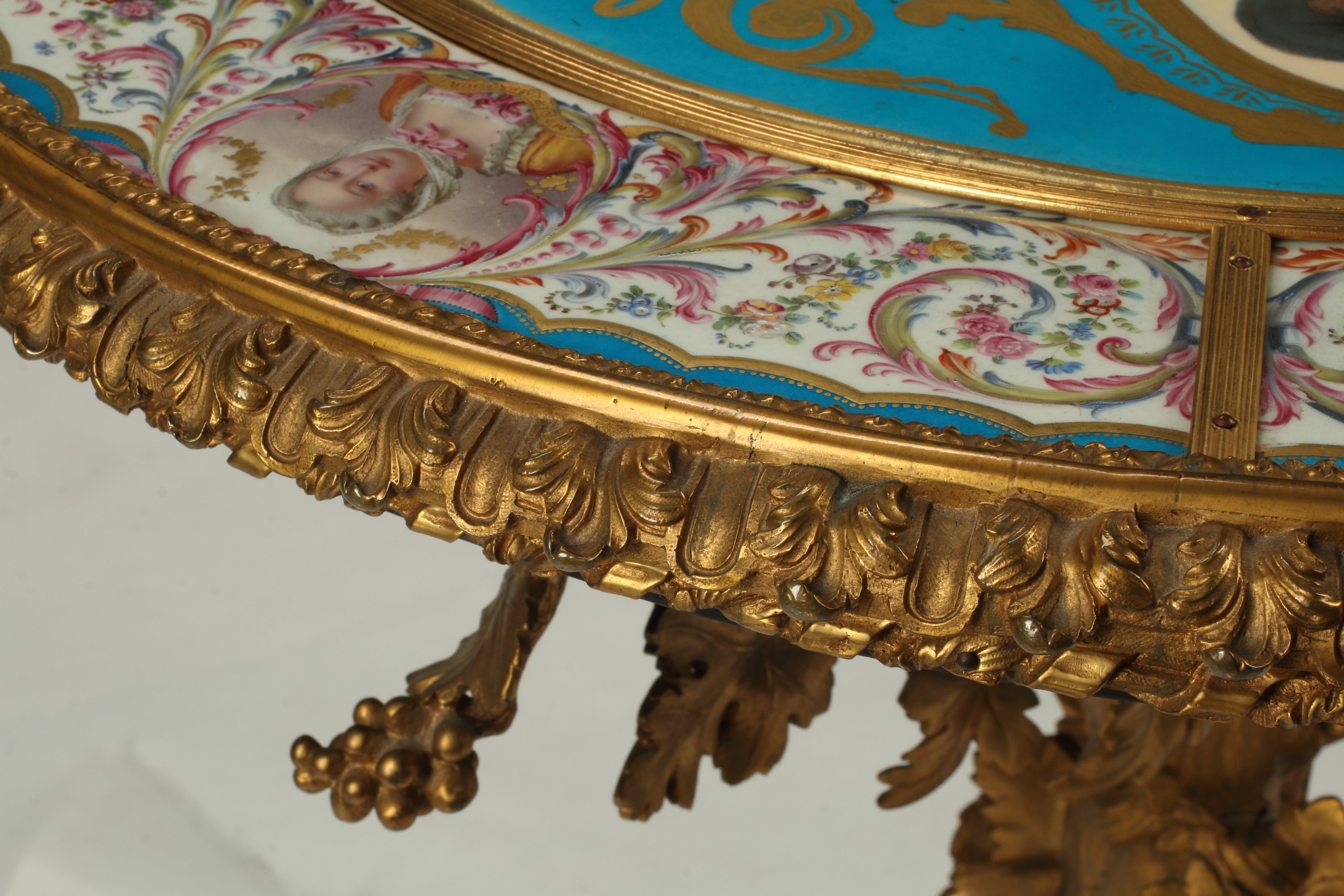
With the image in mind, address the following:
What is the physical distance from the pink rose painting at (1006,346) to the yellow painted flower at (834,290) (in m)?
0.07

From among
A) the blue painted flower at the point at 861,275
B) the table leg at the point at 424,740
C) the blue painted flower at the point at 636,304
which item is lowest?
the table leg at the point at 424,740

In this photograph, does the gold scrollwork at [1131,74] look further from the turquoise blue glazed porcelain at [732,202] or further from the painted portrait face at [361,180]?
the painted portrait face at [361,180]

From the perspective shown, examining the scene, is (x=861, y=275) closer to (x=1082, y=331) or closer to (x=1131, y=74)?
(x=1082, y=331)

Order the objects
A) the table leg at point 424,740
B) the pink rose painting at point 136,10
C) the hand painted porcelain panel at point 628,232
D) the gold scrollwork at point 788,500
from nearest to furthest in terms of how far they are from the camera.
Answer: the gold scrollwork at point 788,500
the hand painted porcelain panel at point 628,232
the pink rose painting at point 136,10
the table leg at point 424,740

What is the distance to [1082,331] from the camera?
0.79 m

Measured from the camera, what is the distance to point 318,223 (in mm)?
819

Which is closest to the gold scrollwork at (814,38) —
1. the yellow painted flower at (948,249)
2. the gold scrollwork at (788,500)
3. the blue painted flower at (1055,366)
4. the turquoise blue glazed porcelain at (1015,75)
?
the turquoise blue glazed porcelain at (1015,75)

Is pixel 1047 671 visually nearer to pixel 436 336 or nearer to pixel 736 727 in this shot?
pixel 436 336

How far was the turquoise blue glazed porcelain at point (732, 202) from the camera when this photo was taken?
0.75m

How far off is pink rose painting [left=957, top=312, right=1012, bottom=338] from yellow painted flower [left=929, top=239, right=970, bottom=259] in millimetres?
54

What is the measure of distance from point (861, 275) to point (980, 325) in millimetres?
68

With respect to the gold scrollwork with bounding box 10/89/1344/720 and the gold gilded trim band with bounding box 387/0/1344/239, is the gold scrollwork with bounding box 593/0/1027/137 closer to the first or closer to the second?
the gold gilded trim band with bounding box 387/0/1344/239

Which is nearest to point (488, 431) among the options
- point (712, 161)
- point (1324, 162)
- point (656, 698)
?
point (712, 161)

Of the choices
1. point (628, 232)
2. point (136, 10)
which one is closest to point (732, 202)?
point (628, 232)
